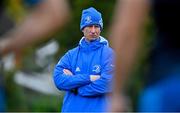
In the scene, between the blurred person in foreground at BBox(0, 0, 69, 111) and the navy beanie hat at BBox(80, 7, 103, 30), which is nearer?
the blurred person in foreground at BBox(0, 0, 69, 111)

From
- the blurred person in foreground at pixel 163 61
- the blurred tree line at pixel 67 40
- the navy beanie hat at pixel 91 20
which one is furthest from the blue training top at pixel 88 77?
the blurred tree line at pixel 67 40

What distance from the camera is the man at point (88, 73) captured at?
838 centimetres

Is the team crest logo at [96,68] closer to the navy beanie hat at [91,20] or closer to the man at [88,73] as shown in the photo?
the man at [88,73]

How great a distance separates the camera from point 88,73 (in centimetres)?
844

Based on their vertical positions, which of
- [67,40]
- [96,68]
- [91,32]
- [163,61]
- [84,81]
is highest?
[67,40]

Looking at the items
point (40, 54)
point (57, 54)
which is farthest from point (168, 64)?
point (40, 54)

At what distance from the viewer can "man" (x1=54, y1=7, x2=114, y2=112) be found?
8.38 m

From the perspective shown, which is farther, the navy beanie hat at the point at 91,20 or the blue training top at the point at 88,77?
the navy beanie hat at the point at 91,20

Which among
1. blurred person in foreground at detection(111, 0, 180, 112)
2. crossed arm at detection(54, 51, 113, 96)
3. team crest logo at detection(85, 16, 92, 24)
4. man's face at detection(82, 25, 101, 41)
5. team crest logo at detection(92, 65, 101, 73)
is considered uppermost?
team crest logo at detection(85, 16, 92, 24)

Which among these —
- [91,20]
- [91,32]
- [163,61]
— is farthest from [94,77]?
[163,61]

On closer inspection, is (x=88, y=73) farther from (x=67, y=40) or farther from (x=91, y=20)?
(x=67, y=40)

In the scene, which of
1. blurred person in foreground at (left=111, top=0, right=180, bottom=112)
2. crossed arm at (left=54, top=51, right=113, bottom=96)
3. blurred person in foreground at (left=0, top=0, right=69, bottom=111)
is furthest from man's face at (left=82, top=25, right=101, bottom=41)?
blurred person in foreground at (left=0, top=0, right=69, bottom=111)

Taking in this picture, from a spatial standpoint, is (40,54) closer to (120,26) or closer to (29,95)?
(29,95)

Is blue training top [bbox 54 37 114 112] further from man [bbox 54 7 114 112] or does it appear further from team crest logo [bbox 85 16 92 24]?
team crest logo [bbox 85 16 92 24]
